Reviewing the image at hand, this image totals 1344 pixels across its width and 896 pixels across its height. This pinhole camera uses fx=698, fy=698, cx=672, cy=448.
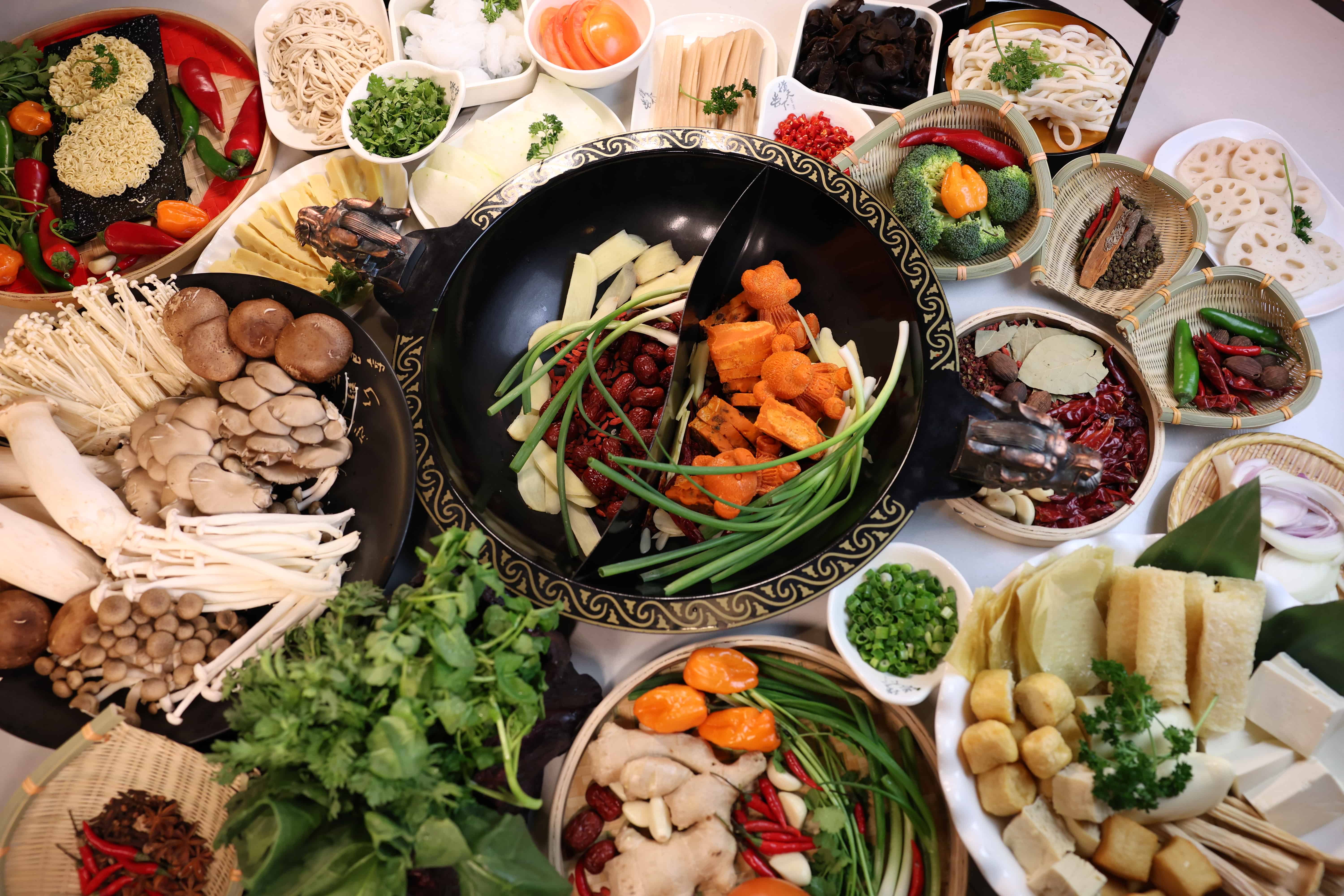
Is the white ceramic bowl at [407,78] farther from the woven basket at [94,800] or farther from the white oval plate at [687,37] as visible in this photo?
the woven basket at [94,800]

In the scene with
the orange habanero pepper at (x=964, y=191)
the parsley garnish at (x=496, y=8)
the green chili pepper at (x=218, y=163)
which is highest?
the parsley garnish at (x=496, y=8)

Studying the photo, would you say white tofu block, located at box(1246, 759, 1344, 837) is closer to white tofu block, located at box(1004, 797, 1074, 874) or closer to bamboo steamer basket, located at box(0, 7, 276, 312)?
white tofu block, located at box(1004, 797, 1074, 874)

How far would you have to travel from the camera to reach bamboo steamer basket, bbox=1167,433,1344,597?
2.00 metres

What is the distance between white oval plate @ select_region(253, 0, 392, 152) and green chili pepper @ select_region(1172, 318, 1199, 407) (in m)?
2.91

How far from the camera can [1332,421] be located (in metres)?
2.24

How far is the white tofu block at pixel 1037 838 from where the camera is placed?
1.39 meters

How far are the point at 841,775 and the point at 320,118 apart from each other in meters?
2.86

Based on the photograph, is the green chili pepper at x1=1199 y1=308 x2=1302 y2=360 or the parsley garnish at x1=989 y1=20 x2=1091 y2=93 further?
the parsley garnish at x1=989 y1=20 x2=1091 y2=93

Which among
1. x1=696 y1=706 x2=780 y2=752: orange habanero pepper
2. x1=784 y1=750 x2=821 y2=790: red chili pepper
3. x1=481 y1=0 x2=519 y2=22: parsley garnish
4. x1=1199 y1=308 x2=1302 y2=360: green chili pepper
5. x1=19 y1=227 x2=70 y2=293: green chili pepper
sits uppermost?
x1=481 y1=0 x2=519 y2=22: parsley garnish

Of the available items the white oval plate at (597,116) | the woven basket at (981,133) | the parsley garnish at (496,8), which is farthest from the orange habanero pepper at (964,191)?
the parsley garnish at (496,8)

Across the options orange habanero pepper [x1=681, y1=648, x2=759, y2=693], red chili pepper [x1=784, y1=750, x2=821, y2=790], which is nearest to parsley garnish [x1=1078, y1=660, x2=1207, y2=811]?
red chili pepper [x1=784, y1=750, x2=821, y2=790]

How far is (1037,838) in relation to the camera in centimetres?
140

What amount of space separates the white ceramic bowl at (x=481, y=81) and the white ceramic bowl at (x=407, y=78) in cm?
6

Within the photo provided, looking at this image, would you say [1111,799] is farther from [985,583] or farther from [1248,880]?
[985,583]
